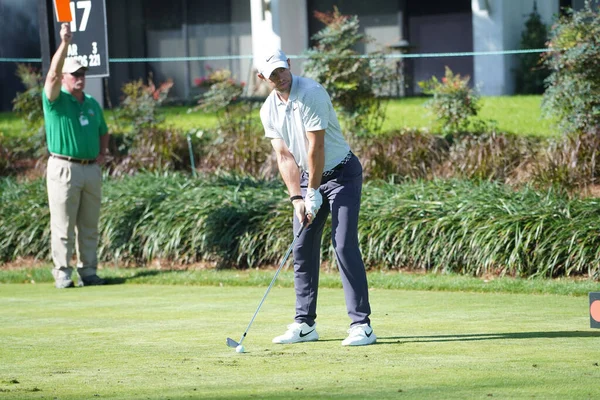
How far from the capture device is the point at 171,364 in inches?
230

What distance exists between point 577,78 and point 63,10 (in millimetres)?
5977

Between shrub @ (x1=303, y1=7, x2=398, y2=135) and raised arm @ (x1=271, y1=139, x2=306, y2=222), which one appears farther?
shrub @ (x1=303, y1=7, x2=398, y2=135)

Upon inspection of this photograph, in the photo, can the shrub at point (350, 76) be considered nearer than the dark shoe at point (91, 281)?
No

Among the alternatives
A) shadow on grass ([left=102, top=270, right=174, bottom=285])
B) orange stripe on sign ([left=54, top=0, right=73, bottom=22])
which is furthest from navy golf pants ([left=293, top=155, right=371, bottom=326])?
orange stripe on sign ([left=54, top=0, right=73, bottom=22])

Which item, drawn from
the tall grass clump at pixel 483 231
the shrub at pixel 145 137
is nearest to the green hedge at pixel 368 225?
the tall grass clump at pixel 483 231

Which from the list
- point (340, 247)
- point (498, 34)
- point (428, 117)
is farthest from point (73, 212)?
point (498, 34)

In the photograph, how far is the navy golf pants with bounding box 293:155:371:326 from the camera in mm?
6574

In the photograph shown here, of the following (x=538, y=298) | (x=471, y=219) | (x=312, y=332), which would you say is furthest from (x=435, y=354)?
(x=471, y=219)

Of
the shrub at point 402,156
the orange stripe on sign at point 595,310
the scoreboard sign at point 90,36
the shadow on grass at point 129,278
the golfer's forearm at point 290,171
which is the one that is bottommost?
the shadow on grass at point 129,278

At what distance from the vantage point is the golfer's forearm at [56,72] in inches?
394

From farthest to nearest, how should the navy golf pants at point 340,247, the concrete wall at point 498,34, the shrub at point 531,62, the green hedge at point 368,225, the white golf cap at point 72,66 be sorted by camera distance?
the concrete wall at point 498,34 → the shrub at point 531,62 → the white golf cap at point 72,66 → the green hedge at point 368,225 → the navy golf pants at point 340,247

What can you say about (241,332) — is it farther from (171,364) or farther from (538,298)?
(538,298)

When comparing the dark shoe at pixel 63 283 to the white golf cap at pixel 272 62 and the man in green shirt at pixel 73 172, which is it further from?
the white golf cap at pixel 272 62

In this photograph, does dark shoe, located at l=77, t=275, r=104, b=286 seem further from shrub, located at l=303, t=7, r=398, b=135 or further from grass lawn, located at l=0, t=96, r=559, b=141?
grass lawn, located at l=0, t=96, r=559, b=141
